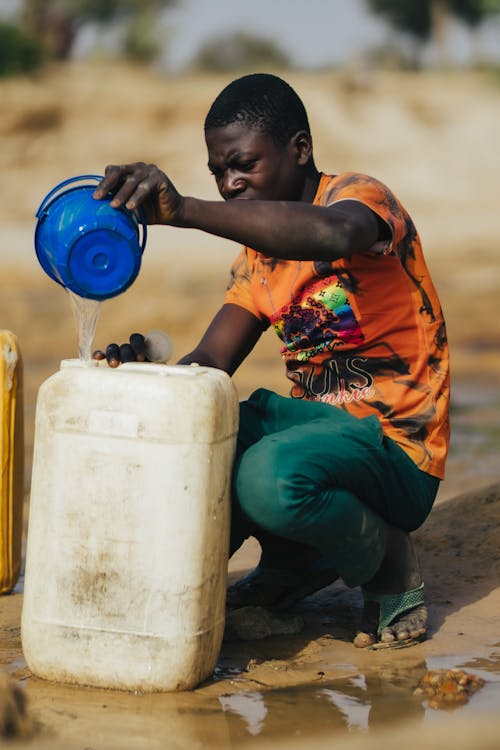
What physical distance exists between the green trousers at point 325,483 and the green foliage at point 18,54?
1693 centimetres

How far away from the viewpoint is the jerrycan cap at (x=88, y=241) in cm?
278

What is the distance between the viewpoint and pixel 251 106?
3.26 m

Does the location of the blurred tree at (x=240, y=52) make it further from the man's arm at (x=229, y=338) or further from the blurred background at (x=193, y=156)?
the man's arm at (x=229, y=338)

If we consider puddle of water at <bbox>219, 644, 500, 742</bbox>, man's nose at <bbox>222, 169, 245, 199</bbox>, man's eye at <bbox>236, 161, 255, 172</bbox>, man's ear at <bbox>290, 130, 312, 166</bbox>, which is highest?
man's ear at <bbox>290, 130, 312, 166</bbox>

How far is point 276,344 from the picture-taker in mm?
11141

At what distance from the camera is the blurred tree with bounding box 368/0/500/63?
2848 cm

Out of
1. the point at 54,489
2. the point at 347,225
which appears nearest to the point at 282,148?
the point at 347,225

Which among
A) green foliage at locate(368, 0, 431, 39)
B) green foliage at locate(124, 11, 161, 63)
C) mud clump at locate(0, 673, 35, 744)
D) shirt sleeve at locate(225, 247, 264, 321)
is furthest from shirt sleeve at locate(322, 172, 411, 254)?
green foliage at locate(368, 0, 431, 39)

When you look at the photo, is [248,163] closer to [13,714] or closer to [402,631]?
[402,631]

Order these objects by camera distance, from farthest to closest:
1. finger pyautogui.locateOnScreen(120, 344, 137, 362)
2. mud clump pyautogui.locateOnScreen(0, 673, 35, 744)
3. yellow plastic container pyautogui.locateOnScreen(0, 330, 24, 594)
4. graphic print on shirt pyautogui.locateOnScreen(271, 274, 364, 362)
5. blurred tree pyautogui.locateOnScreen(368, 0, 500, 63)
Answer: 1. blurred tree pyautogui.locateOnScreen(368, 0, 500, 63)
2. yellow plastic container pyautogui.locateOnScreen(0, 330, 24, 594)
3. graphic print on shirt pyautogui.locateOnScreen(271, 274, 364, 362)
4. finger pyautogui.locateOnScreen(120, 344, 137, 362)
5. mud clump pyautogui.locateOnScreen(0, 673, 35, 744)

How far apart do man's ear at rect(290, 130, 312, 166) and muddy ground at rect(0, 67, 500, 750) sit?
51.3 inches

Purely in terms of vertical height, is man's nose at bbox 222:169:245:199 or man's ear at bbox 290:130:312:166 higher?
man's ear at bbox 290:130:312:166

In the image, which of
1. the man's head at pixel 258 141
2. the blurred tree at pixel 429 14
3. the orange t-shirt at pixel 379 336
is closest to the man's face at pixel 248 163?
the man's head at pixel 258 141

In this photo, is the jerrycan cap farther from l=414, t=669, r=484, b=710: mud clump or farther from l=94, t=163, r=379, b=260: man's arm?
l=414, t=669, r=484, b=710: mud clump
